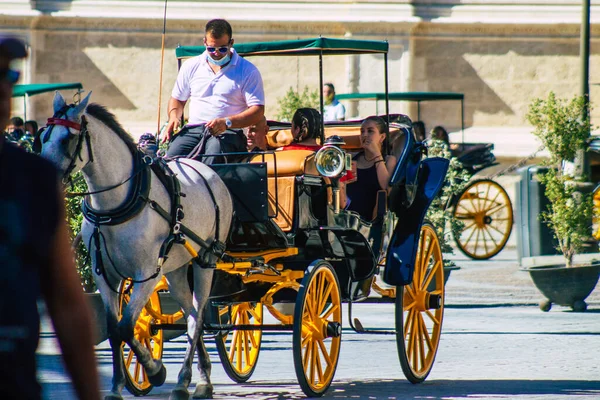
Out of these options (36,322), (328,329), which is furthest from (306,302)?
(36,322)

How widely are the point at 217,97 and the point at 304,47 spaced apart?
76cm

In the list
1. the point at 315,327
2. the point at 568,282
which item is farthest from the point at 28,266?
the point at 568,282

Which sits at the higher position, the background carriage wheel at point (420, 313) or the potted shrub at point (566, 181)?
the potted shrub at point (566, 181)

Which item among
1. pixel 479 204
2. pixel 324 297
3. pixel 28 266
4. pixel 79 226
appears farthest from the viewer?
pixel 479 204

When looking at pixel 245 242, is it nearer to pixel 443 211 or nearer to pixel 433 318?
pixel 433 318

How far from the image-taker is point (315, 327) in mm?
7742

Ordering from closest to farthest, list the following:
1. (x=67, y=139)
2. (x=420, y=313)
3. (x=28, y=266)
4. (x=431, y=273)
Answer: (x=28, y=266) < (x=67, y=139) < (x=420, y=313) < (x=431, y=273)

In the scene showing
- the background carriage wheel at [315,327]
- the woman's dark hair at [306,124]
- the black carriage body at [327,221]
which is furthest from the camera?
the woman's dark hair at [306,124]

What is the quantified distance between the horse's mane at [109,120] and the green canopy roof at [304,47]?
186 cm

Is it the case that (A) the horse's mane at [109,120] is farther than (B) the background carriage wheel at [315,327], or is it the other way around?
(B) the background carriage wheel at [315,327]

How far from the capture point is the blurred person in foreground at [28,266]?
2746 millimetres

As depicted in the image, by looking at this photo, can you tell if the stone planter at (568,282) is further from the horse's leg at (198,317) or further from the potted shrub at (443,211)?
the horse's leg at (198,317)

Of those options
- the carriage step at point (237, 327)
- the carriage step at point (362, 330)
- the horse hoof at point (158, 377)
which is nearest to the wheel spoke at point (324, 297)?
the carriage step at point (237, 327)

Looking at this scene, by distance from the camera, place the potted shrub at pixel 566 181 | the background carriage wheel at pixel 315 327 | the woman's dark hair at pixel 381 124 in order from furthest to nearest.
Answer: the potted shrub at pixel 566 181 → the woman's dark hair at pixel 381 124 → the background carriage wheel at pixel 315 327
